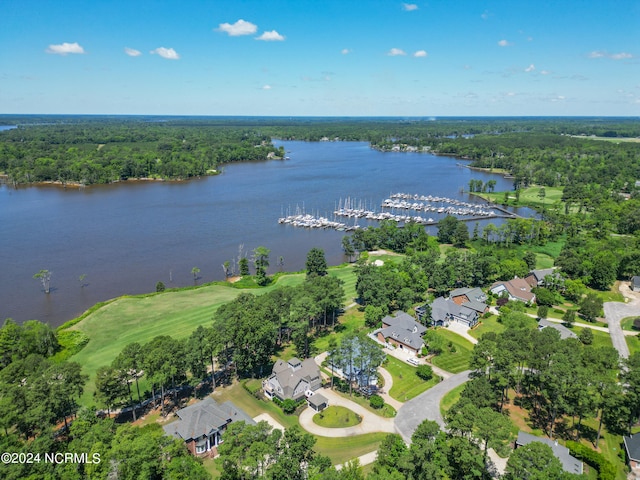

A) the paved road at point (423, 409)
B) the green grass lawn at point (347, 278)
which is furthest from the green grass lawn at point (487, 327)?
the green grass lawn at point (347, 278)

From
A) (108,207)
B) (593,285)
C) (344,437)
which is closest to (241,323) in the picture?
(344,437)

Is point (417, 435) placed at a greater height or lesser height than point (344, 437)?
greater

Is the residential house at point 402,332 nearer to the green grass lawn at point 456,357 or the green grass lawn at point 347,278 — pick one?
the green grass lawn at point 456,357

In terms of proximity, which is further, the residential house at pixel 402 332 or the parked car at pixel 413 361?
the residential house at pixel 402 332

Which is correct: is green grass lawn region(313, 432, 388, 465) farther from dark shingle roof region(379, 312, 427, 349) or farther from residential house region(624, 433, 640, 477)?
residential house region(624, 433, 640, 477)

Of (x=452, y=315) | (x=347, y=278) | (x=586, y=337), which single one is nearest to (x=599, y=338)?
(x=586, y=337)

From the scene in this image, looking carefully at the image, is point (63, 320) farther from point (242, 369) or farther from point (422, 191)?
point (422, 191)
